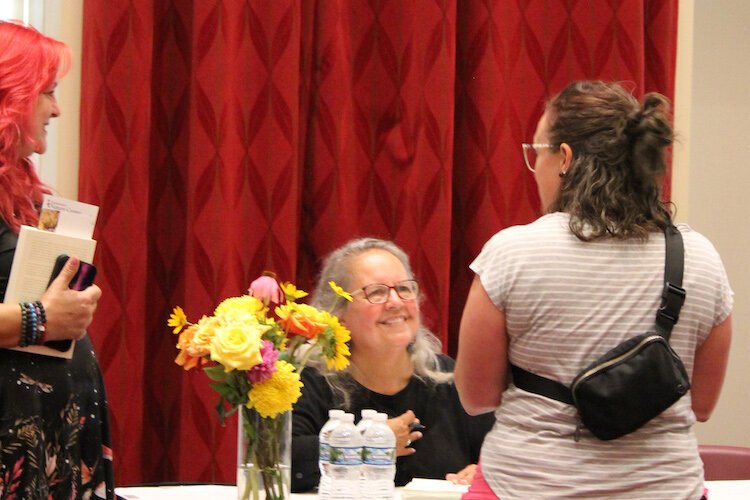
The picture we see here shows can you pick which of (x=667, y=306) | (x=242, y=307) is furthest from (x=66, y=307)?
(x=667, y=306)

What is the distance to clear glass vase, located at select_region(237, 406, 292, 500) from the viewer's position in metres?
1.96

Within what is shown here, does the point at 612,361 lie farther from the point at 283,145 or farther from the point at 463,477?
the point at 283,145

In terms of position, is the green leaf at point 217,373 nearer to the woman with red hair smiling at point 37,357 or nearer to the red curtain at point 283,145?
the woman with red hair smiling at point 37,357

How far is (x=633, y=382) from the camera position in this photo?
1.67 m

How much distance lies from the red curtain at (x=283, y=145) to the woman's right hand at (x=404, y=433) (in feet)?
3.31

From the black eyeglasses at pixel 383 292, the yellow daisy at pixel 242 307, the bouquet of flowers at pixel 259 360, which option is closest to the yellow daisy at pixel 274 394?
the bouquet of flowers at pixel 259 360

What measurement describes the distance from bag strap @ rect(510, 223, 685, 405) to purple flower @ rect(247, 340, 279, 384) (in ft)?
1.60

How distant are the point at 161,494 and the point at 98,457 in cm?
30

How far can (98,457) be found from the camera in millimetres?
2082

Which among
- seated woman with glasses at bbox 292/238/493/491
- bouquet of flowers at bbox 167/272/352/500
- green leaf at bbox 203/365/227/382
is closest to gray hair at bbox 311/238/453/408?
seated woman with glasses at bbox 292/238/493/491

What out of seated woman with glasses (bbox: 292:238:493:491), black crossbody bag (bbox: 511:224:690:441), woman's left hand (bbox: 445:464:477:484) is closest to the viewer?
black crossbody bag (bbox: 511:224:690:441)

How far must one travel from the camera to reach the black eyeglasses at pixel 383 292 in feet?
9.20

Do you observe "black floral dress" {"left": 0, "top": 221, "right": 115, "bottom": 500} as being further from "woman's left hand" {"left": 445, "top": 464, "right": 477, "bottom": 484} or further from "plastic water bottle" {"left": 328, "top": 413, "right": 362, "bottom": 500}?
"woman's left hand" {"left": 445, "top": 464, "right": 477, "bottom": 484}

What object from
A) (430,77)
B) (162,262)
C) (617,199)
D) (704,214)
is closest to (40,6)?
(162,262)
